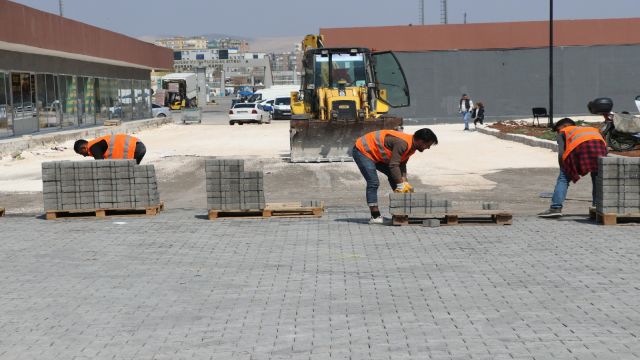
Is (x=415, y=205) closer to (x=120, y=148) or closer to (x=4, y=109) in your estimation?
(x=120, y=148)

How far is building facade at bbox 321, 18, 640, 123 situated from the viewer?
56.4 meters

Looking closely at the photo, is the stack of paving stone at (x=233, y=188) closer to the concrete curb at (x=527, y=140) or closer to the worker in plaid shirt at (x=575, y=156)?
the worker in plaid shirt at (x=575, y=156)

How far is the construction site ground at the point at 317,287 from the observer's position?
732 centimetres

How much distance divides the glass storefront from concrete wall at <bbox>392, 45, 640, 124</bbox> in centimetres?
1715

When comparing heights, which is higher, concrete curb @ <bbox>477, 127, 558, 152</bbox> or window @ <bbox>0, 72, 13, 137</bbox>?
window @ <bbox>0, 72, 13, 137</bbox>

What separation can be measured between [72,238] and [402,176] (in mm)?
4663

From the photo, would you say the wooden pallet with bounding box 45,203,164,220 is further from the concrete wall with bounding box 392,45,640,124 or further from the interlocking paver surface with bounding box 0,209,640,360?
the concrete wall with bounding box 392,45,640,124

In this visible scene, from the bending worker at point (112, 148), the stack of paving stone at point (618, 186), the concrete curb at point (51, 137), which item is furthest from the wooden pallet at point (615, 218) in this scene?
the concrete curb at point (51, 137)

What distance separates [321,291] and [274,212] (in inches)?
225

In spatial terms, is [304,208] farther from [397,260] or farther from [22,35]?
[22,35]

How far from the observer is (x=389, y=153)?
13.3 metres

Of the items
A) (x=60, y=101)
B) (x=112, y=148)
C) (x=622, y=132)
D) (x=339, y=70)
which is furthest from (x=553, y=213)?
(x=60, y=101)

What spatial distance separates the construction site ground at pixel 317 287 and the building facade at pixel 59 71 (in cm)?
1897

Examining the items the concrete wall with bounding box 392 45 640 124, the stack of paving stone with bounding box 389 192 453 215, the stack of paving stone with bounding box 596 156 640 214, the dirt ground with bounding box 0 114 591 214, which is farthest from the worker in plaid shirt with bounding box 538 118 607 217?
the concrete wall with bounding box 392 45 640 124
